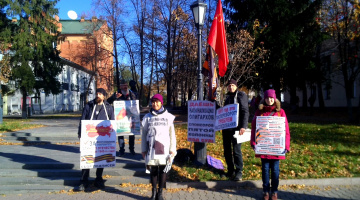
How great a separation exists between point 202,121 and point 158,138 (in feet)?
7.16

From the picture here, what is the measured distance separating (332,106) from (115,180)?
33.5 m

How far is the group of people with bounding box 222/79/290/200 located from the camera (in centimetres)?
540

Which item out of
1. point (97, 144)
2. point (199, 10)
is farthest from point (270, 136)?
point (199, 10)

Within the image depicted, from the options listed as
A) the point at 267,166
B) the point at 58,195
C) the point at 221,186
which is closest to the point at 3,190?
the point at 58,195

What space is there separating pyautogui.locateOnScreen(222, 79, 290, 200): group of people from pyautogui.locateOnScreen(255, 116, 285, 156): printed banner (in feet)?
0.25

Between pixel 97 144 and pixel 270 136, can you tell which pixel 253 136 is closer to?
pixel 270 136

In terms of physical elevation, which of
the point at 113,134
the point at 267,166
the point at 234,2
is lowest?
the point at 267,166

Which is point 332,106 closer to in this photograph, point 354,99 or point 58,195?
point 354,99

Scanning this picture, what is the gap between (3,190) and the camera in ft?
20.6

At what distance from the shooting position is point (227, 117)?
6.13m

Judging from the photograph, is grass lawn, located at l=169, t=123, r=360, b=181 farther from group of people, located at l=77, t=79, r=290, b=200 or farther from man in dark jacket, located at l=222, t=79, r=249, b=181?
group of people, located at l=77, t=79, r=290, b=200

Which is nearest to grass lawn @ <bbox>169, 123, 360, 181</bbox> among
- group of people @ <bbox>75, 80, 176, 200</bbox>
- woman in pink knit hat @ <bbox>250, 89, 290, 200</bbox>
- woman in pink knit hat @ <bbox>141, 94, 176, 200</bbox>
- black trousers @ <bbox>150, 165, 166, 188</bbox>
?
woman in pink knit hat @ <bbox>250, 89, 290, 200</bbox>

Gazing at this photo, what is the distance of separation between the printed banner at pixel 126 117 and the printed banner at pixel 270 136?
11.0 ft

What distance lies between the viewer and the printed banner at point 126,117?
24.4ft
